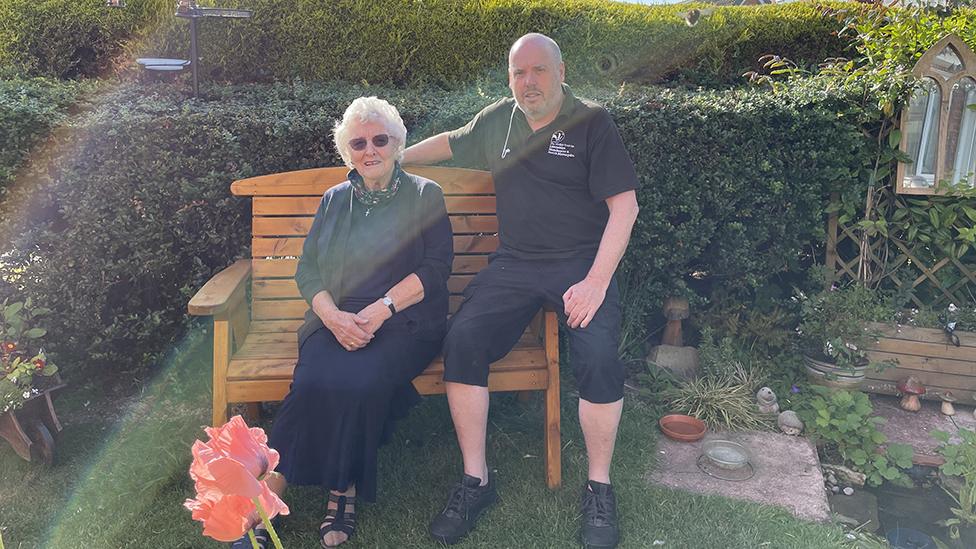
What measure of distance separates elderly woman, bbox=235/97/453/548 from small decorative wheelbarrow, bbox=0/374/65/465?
126 centimetres

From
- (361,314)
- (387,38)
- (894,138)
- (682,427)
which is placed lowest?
(682,427)

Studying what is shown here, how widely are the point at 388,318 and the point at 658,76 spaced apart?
386 centimetres

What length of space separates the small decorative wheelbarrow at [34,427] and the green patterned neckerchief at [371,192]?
1669mm

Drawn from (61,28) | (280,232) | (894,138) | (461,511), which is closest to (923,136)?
(894,138)

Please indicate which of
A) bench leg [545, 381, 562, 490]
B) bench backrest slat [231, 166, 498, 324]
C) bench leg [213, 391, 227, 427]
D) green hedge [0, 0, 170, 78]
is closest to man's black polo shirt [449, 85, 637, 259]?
bench backrest slat [231, 166, 498, 324]

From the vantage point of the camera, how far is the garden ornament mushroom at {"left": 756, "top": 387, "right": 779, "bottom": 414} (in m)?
3.47

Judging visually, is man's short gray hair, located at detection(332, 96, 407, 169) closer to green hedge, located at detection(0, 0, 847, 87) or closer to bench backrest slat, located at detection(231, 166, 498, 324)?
bench backrest slat, located at detection(231, 166, 498, 324)

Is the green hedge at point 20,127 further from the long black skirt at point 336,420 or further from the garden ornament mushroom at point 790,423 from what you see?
the garden ornament mushroom at point 790,423

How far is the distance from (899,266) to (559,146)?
2.37 meters

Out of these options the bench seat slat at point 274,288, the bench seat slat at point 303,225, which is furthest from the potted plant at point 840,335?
the bench seat slat at point 274,288

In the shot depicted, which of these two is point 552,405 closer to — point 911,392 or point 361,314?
point 361,314

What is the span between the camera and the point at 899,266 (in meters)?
3.88

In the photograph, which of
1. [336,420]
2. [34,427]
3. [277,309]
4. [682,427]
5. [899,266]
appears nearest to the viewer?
[336,420]

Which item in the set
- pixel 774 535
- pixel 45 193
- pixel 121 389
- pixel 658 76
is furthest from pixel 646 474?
pixel 658 76
